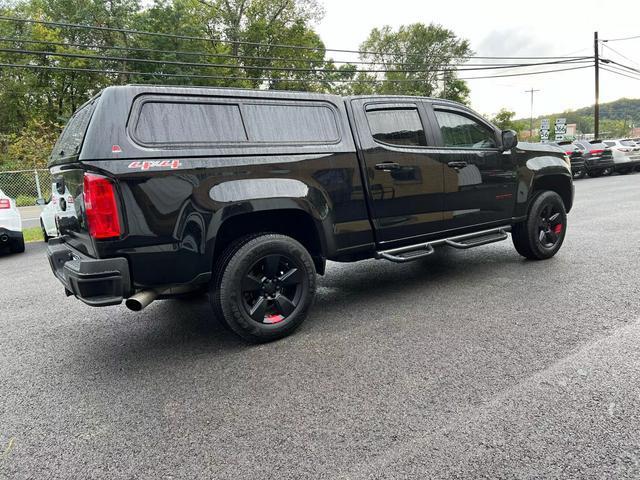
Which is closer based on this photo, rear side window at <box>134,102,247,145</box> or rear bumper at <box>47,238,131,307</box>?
rear bumper at <box>47,238,131,307</box>

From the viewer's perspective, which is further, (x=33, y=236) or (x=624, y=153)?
(x=624, y=153)

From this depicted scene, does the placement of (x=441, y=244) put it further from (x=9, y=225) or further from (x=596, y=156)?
(x=596, y=156)

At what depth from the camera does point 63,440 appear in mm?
2406

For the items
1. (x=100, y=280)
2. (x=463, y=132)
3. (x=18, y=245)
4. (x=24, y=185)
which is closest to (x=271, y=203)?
(x=100, y=280)

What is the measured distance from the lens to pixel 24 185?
1706 centimetres

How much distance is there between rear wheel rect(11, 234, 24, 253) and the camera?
8336 millimetres

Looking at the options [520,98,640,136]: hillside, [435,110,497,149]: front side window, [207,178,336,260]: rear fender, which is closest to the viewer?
[207,178,336,260]: rear fender

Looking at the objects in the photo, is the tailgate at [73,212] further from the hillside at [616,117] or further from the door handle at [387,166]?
the hillside at [616,117]

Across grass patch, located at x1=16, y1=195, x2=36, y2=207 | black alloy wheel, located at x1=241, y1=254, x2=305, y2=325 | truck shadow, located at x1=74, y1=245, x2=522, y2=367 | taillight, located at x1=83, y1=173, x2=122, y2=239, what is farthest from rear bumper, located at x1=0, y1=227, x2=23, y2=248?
grass patch, located at x1=16, y1=195, x2=36, y2=207

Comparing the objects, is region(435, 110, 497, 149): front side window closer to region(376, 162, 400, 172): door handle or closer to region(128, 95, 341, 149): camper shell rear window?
region(376, 162, 400, 172): door handle

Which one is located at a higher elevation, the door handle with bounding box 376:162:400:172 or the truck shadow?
the door handle with bounding box 376:162:400:172

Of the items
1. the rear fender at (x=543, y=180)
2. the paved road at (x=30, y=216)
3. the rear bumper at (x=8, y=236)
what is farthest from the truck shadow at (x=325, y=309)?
the paved road at (x=30, y=216)

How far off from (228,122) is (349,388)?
Answer: 2123 mm

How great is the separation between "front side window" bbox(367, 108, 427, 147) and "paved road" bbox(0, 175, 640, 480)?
5.13 feet
